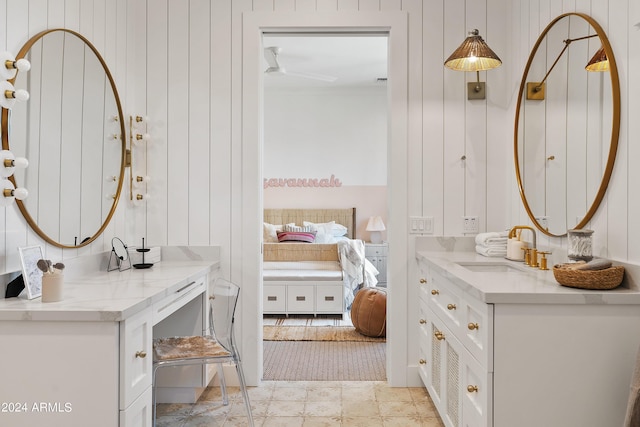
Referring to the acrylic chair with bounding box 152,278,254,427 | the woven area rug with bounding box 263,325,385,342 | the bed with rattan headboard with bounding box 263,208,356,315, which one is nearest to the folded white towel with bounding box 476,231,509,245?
the acrylic chair with bounding box 152,278,254,427

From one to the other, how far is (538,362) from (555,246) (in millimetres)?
864

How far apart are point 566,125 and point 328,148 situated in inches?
189

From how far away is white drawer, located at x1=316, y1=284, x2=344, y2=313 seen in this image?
4945mm

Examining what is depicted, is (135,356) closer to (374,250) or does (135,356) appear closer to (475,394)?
(475,394)

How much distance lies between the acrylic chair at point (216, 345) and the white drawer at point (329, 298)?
8.20 ft

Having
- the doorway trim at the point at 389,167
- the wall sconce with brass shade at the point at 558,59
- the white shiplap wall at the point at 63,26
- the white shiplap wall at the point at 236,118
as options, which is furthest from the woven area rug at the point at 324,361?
the wall sconce with brass shade at the point at 558,59

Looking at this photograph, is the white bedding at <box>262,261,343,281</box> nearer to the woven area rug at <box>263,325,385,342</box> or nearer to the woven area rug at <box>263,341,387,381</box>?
the woven area rug at <box>263,325,385,342</box>

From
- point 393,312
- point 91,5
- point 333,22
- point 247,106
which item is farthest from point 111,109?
point 393,312

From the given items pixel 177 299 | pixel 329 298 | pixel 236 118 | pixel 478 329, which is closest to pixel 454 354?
pixel 478 329

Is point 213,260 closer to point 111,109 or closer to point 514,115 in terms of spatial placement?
point 111,109

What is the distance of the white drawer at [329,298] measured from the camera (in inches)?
195

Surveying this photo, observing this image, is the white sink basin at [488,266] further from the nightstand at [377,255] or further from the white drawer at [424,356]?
the nightstand at [377,255]

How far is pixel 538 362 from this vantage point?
5.63 feet

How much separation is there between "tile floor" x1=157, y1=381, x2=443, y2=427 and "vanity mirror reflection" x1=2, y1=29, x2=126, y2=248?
1.13 meters
